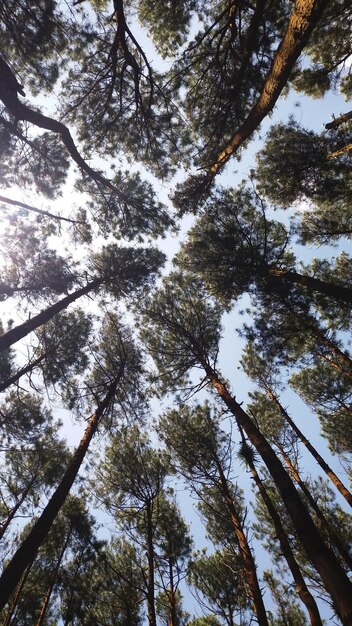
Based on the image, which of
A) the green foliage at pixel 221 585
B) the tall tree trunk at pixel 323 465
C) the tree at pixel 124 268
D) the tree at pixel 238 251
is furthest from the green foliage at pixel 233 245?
the green foliage at pixel 221 585

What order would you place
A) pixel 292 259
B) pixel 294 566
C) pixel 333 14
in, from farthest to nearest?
pixel 292 259
pixel 333 14
pixel 294 566

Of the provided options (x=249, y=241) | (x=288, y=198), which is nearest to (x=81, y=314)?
(x=249, y=241)

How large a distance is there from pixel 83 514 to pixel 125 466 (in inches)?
135

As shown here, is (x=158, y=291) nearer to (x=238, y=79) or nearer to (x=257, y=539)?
(x=238, y=79)

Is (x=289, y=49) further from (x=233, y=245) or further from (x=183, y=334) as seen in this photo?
(x=183, y=334)

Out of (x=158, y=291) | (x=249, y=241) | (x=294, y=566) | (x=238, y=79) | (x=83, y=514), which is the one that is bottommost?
(x=294, y=566)

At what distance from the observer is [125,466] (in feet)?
28.0

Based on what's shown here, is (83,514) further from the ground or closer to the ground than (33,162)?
closer to the ground

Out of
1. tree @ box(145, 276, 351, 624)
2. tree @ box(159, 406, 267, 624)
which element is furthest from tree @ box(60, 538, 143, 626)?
tree @ box(145, 276, 351, 624)

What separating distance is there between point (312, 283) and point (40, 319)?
22.9 ft

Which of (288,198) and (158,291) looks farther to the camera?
(158,291)

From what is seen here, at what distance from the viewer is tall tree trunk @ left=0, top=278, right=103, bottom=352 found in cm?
727

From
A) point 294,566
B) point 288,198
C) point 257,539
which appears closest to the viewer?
point 294,566

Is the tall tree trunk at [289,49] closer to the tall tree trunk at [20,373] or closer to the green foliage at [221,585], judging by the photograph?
the tall tree trunk at [20,373]
